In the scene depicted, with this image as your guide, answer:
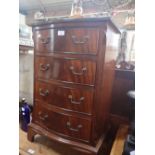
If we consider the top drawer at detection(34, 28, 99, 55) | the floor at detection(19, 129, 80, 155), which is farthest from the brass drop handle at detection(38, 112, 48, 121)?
the top drawer at detection(34, 28, 99, 55)

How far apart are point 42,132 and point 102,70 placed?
0.69m

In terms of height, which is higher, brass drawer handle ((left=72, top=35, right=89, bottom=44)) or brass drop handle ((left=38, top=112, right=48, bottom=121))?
brass drawer handle ((left=72, top=35, right=89, bottom=44))

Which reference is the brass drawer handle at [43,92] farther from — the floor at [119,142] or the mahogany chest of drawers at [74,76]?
the floor at [119,142]

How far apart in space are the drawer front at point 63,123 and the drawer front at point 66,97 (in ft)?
0.23

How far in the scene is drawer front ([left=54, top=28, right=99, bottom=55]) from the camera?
87 cm

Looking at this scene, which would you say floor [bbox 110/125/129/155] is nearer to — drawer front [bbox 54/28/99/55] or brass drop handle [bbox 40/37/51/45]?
drawer front [bbox 54/28/99/55]

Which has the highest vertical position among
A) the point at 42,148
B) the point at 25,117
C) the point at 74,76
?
the point at 74,76

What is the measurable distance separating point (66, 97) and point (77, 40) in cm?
39

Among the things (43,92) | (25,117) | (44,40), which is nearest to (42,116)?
(43,92)

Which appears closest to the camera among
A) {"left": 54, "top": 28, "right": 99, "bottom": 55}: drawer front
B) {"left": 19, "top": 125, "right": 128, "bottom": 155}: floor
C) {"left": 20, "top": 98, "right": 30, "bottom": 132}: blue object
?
{"left": 54, "top": 28, "right": 99, "bottom": 55}: drawer front

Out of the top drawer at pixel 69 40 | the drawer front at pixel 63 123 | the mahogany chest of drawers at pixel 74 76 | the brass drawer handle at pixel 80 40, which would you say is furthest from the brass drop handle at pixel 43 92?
the brass drawer handle at pixel 80 40

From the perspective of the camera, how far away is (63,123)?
3.42ft

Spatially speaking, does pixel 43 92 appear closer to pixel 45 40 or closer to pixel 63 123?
pixel 63 123

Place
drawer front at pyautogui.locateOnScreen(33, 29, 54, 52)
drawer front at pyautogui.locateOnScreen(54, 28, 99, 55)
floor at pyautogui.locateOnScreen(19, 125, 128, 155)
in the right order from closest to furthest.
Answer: drawer front at pyautogui.locateOnScreen(54, 28, 99, 55), drawer front at pyautogui.locateOnScreen(33, 29, 54, 52), floor at pyautogui.locateOnScreen(19, 125, 128, 155)
